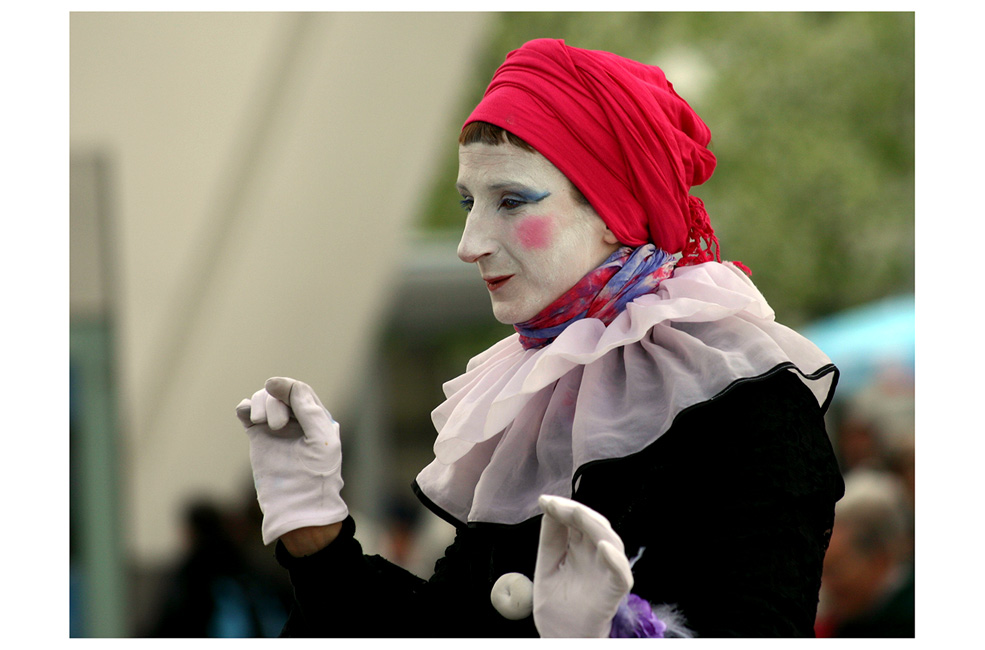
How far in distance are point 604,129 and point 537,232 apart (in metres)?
0.23

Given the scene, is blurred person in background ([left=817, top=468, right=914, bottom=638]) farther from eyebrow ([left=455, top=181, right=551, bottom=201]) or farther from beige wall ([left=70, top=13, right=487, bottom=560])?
beige wall ([left=70, top=13, right=487, bottom=560])

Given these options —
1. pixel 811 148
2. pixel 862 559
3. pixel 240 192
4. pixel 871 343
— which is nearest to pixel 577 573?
pixel 862 559

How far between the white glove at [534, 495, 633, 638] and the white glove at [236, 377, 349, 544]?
57 cm

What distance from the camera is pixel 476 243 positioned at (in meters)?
1.97

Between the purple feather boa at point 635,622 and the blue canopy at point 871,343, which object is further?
the blue canopy at point 871,343

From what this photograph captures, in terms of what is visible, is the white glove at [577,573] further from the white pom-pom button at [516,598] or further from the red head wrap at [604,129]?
the red head wrap at [604,129]

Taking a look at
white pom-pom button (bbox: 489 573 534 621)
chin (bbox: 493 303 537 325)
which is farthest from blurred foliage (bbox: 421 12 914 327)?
white pom-pom button (bbox: 489 573 534 621)

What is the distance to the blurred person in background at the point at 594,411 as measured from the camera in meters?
1.71

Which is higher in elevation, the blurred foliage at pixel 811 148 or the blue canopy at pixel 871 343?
the blurred foliage at pixel 811 148

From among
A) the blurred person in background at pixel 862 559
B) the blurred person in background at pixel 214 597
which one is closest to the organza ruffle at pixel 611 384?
the blurred person in background at pixel 862 559

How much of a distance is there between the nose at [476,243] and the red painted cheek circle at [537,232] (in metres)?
0.07

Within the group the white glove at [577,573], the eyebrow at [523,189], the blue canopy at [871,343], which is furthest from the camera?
the blue canopy at [871,343]

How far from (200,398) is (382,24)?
3.46m

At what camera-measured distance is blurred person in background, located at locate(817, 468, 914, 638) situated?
4004mm
